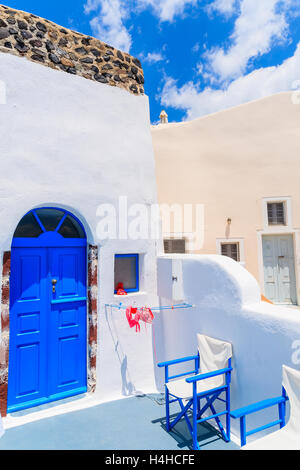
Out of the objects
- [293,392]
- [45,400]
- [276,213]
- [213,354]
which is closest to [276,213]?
[276,213]

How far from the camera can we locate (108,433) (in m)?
4.10

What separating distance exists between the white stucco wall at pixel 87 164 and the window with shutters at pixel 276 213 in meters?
5.49

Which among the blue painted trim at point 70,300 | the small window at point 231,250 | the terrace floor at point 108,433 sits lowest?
the terrace floor at point 108,433

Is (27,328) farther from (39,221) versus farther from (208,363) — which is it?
(208,363)

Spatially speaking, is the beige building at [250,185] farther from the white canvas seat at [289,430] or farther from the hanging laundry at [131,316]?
the white canvas seat at [289,430]

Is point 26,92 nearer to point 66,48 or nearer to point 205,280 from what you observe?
point 66,48

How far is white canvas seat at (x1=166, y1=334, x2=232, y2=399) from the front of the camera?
4031mm

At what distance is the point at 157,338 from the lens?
18.6ft

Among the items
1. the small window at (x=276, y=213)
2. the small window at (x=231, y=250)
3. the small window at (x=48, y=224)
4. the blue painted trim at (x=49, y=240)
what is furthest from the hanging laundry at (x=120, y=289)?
the small window at (x=276, y=213)

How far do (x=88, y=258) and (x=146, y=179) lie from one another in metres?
1.87

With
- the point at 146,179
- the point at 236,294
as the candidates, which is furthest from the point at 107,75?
the point at 236,294

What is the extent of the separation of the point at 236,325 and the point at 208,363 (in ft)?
2.31

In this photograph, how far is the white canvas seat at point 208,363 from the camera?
4031mm
